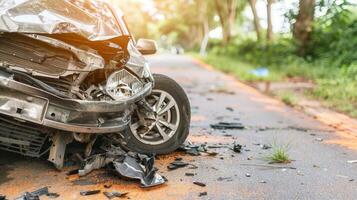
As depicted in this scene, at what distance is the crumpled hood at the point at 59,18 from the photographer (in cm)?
423

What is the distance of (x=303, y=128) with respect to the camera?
7906 millimetres

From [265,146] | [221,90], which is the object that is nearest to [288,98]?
[221,90]

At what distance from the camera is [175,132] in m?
5.50

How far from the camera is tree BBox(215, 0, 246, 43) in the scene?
34594mm

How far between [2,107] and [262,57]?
18661 millimetres

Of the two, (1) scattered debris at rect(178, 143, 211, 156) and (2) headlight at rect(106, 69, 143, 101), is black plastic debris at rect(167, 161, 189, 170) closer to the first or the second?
(1) scattered debris at rect(178, 143, 211, 156)

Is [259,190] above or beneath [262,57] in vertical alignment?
beneath

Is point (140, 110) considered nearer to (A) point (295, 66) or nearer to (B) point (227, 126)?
(B) point (227, 126)

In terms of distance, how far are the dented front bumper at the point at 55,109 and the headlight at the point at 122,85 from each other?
141 mm

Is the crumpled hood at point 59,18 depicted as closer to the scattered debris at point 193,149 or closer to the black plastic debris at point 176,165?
the black plastic debris at point 176,165

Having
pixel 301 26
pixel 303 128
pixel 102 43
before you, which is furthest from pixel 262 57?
pixel 102 43

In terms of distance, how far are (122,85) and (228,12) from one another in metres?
30.8

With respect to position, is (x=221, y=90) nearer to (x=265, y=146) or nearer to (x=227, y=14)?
(x=265, y=146)

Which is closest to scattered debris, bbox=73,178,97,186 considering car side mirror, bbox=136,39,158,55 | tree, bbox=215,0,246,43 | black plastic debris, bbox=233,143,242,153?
car side mirror, bbox=136,39,158,55
